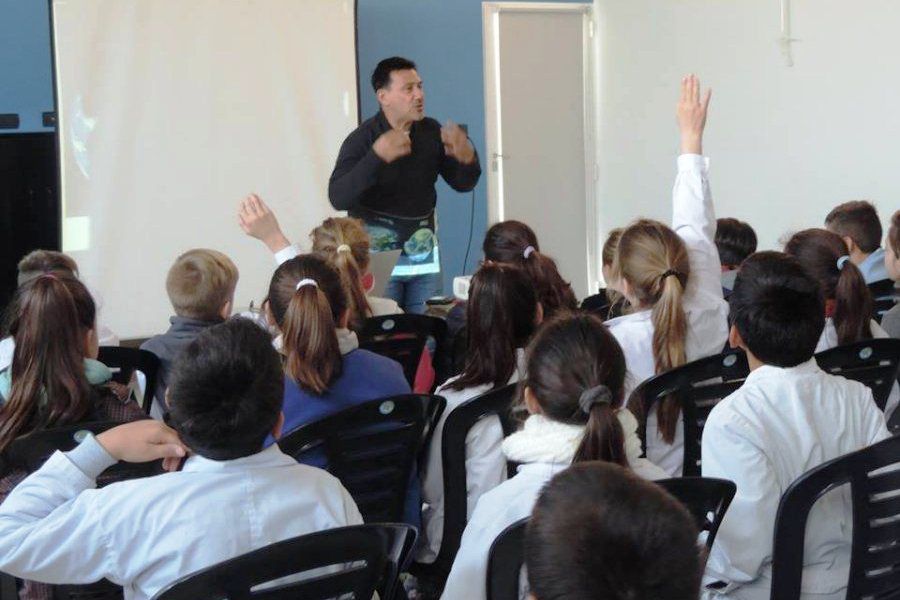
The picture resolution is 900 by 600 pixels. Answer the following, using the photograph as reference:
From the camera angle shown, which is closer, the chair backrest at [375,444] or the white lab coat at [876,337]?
the chair backrest at [375,444]

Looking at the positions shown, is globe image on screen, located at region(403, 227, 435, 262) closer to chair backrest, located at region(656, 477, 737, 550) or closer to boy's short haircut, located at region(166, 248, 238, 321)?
boy's short haircut, located at region(166, 248, 238, 321)

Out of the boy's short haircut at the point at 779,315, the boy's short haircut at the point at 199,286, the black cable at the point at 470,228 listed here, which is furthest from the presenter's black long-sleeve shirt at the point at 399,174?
the boy's short haircut at the point at 779,315

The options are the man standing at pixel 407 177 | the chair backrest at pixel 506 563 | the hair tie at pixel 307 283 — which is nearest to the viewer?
the chair backrest at pixel 506 563

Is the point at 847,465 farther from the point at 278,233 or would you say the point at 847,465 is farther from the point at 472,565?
the point at 278,233

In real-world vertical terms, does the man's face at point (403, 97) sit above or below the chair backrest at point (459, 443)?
above

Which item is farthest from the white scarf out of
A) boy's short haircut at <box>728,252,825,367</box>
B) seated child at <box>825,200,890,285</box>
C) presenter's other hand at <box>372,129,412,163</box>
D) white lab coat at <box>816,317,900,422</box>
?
presenter's other hand at <box>372,129,412,163</box>

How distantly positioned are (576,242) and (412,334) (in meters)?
4.69

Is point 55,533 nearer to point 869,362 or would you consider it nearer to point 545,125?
point 869,362

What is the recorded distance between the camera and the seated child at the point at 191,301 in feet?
9.48

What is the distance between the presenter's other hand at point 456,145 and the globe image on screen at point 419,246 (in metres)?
0.36

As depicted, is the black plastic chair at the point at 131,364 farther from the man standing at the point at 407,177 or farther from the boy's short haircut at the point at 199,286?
the man standing at the point at 407,177

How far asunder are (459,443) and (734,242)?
2.06 m

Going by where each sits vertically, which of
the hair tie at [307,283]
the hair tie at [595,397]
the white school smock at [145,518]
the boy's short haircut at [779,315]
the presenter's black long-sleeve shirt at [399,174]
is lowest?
the white school smock at [145,518]

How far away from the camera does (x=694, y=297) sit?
108 inches
